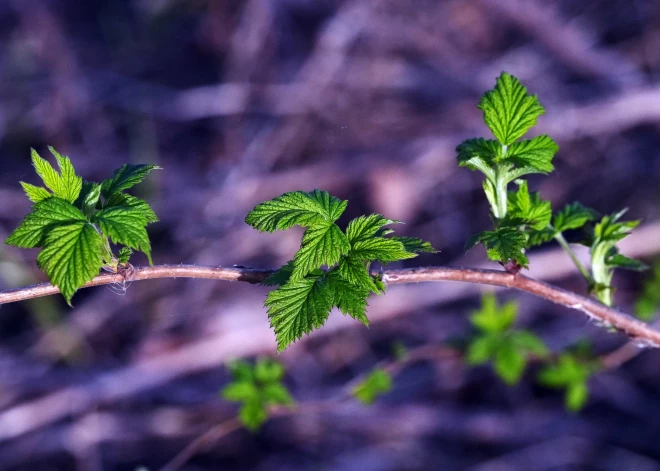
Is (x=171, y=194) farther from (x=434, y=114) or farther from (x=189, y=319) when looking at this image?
(x=434, y=114)

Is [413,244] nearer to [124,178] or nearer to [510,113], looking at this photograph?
[510,113]

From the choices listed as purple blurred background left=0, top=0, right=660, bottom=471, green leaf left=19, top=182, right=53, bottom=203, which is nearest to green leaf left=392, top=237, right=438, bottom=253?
green leaf left=19, top=182, right=53, bottom=203

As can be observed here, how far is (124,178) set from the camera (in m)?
1.38

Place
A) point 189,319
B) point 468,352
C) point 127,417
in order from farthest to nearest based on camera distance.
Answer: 1. point 189,319
2. point 127,417
3. point 468,352

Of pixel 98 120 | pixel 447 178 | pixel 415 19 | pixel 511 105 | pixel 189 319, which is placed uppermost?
pixel 415 19

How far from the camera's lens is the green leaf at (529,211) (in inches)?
57.2

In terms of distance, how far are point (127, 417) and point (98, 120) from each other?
2.40 metres

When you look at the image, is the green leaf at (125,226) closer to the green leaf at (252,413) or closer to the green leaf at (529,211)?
the green leaf at (529,211)

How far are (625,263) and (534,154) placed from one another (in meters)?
0.38

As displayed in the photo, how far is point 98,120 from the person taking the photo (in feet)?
15.4

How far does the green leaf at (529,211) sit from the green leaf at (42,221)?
1.01 m

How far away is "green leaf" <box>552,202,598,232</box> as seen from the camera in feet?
5.13

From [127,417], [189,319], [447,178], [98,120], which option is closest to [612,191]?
[447,178]

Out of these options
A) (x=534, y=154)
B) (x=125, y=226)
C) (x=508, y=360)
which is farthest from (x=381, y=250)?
(x=508, y=360)
